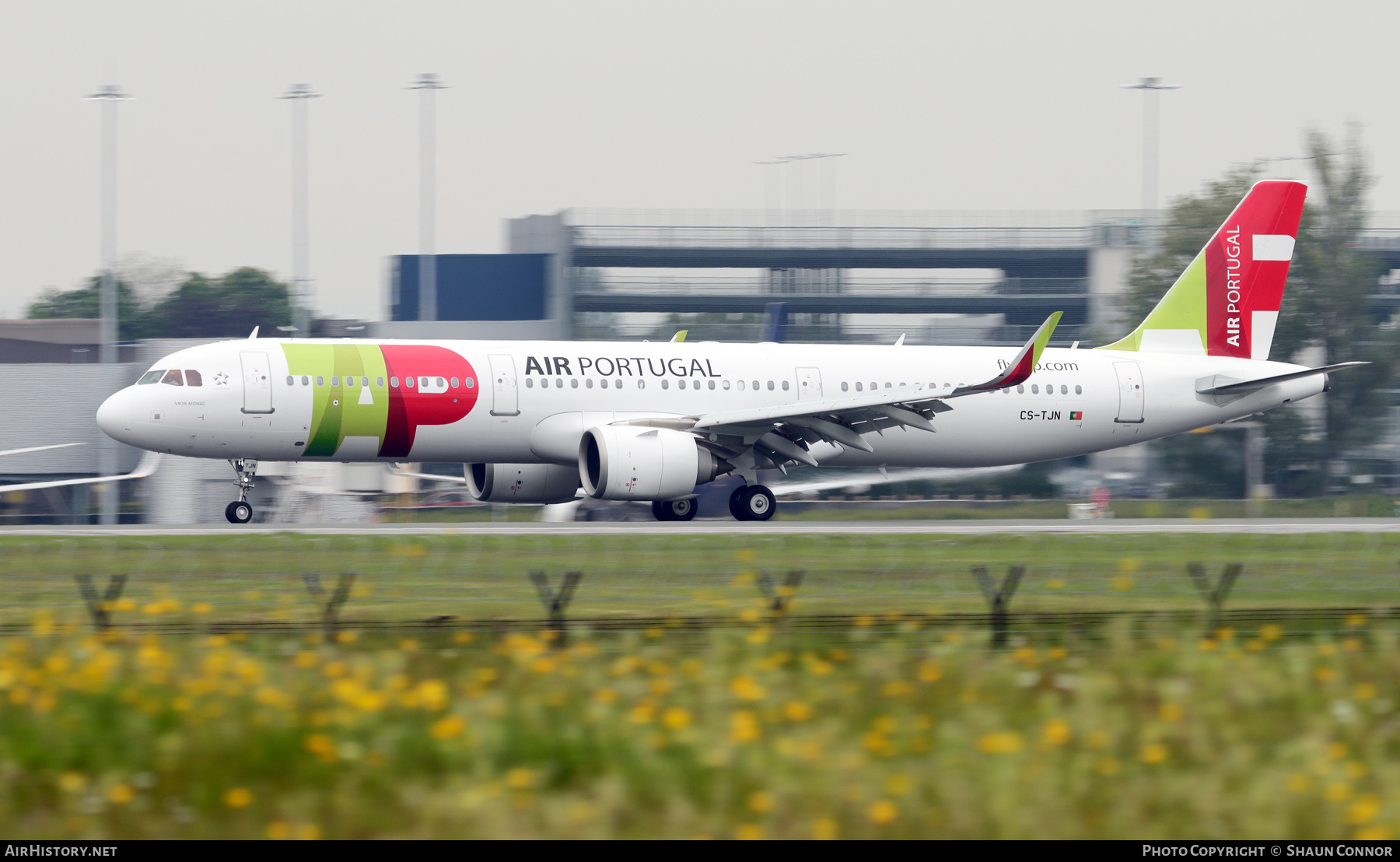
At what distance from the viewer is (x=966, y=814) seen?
7098mm

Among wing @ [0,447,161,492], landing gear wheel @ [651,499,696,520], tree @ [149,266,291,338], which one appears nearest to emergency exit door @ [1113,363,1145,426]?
landing gear wheel @ [651,499,696,520]

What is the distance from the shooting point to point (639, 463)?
1086 inches

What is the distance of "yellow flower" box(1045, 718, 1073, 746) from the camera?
26.4ft

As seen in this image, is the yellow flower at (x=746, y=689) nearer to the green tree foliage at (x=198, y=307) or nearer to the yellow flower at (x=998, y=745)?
the yellow flower at (x=998, y=745)

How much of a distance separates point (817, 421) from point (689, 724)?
69.4ft

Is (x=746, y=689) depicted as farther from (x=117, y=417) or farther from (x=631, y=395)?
(x=117, y=417)

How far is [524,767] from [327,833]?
3.73 ft

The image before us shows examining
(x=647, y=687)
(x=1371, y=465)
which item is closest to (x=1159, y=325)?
(x=1371, y=465)

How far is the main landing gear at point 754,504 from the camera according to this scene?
30.1 meters

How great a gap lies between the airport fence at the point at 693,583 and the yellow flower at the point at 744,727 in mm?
4063

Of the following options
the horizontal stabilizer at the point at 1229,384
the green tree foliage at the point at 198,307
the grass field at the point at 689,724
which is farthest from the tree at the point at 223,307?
the grass field at the point at 689,724

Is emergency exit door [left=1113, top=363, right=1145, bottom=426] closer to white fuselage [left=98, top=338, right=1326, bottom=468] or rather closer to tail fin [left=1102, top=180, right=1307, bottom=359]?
white fuselage [left=98, top=338, right=1326, bottom=468]

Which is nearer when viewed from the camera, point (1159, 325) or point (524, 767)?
point (524, 767)

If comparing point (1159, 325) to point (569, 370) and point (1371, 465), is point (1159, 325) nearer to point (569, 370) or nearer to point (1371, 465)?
point (569, 370)
